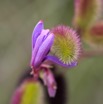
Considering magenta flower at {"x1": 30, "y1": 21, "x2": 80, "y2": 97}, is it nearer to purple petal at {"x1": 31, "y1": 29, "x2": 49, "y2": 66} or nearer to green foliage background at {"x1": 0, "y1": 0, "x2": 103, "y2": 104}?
purple petal at {"x1": 31, "y1": 29, "x2": 49, "y2": 66}

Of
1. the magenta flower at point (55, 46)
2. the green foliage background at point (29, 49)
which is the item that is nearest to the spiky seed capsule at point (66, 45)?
the magenta flower at point (55, 46)

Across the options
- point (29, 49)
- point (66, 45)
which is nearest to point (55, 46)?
point (66, 45)

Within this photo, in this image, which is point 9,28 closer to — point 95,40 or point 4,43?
point 4,43

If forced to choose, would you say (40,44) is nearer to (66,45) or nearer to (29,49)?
(66,45)

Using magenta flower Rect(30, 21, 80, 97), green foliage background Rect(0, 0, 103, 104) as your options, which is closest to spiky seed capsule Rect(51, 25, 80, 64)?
magenta flower Rect(30, 21, 80, 97)

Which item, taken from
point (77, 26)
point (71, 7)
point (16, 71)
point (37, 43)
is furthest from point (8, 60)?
point (37, 43)

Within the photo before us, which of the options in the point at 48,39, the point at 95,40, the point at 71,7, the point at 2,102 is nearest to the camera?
the point at 48,39
